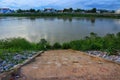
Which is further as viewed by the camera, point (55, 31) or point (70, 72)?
point (55, 31)

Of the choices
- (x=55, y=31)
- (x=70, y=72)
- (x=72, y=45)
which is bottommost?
(x=55, y=31)

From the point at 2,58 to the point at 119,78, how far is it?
12.8ft

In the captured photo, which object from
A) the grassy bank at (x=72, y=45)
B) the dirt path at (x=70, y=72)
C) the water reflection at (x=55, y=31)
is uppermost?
the dirt path at (x=70, y=72)

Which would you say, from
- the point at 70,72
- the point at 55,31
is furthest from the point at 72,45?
the point at 55,31

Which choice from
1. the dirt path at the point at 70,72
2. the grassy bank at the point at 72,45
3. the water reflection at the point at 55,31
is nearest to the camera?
the dirt path at the point at 70,72

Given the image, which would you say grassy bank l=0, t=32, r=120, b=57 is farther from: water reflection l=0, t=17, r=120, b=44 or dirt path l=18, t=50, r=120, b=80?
dirt path l=18, t=50, r=120, b=80

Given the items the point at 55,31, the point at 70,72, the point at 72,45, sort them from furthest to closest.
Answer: the point at 55,31 → the point at 72,45 → the point at 70,72

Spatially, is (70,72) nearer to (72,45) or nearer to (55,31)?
(72,45)

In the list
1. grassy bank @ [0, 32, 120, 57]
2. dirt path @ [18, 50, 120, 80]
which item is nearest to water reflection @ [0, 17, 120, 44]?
grassy bank @ [0, 32, 120, 57]

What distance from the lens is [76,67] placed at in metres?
6.94

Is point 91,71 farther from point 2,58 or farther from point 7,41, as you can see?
point 7,41

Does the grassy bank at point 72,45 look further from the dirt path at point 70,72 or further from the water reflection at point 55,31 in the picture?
the dirt path at point 70,72

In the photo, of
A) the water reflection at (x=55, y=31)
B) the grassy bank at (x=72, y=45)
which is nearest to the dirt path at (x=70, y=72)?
the grassy bank at (x=72, y=45)

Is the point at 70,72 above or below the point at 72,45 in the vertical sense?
above
